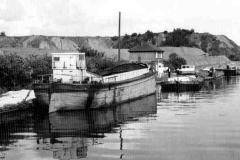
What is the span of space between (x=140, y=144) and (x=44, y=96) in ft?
35.7

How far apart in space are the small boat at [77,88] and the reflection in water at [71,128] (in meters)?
0.62

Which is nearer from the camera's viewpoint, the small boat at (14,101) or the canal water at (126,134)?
the canal water at (126,134)

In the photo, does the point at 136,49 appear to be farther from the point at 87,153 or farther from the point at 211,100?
the point at 87,153

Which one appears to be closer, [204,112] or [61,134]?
[61,134]

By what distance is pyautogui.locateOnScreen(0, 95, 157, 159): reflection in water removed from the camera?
19812mm

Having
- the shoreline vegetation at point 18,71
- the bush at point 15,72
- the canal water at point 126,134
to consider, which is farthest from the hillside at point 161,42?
the canal water at point 126,134

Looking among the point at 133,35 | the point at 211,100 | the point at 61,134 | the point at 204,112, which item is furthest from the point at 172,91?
the point at 133,35

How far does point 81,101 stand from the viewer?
30.1m

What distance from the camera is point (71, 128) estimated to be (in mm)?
24531

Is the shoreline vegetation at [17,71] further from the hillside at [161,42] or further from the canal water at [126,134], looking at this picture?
the hillside at [161,42]

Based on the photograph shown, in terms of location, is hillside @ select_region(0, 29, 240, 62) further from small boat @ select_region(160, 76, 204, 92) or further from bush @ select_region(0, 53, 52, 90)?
bush @ select_region(0, 53, 52, 90)

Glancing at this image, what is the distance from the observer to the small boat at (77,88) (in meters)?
29.0

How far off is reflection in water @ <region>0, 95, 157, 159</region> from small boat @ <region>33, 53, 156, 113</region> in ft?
2.02

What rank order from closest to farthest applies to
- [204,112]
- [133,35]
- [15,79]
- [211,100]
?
[204,112], [15,79], [211,100], [133,35]
